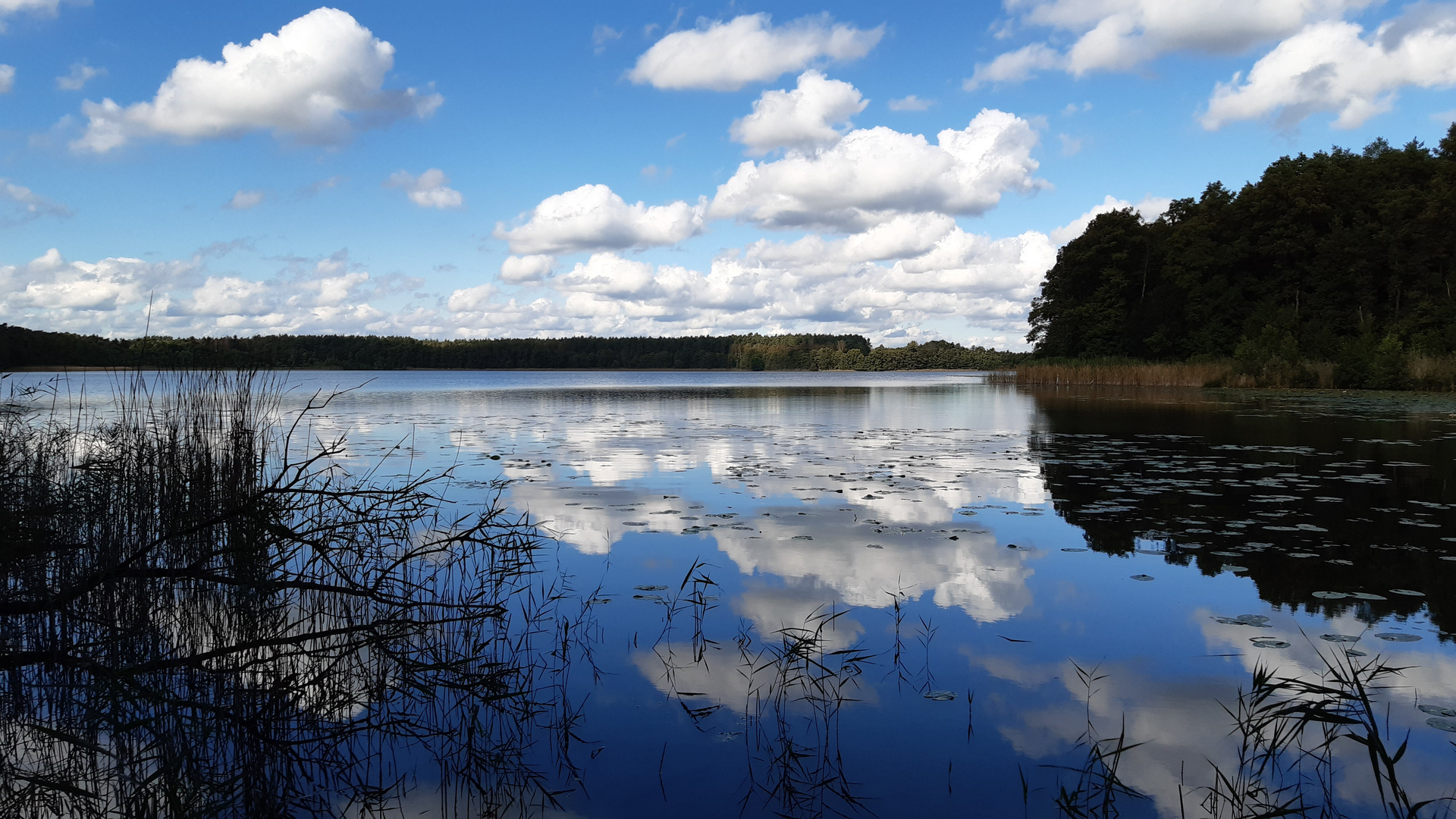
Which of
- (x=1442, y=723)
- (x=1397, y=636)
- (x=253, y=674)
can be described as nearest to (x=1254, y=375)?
(x=1397, y=636)

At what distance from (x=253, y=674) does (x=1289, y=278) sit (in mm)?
60612

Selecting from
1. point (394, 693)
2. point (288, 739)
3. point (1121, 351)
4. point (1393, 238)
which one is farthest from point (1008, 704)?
point (1121, 351)

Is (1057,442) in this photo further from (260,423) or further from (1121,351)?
(1121,351)

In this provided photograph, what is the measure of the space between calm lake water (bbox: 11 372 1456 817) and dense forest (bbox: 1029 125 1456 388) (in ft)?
101

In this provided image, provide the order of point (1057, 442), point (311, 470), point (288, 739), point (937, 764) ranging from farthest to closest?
point (1057, 442)
point (311, 470)
point (288, 739)
point (937, 764)

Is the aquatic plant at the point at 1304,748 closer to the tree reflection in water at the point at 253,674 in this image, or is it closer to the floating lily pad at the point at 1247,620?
the floating lily pad at the point at 1247,620

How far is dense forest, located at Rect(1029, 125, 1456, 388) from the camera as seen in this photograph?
133ft

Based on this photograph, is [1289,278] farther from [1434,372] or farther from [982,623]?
[982,623]

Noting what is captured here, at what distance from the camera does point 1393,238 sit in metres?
45.3

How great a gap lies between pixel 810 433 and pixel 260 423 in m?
14.2

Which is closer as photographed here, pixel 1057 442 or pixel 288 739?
pixel 288 739

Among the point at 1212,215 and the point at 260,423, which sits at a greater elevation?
the point at 1212,215

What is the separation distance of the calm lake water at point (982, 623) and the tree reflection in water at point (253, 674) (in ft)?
0.96

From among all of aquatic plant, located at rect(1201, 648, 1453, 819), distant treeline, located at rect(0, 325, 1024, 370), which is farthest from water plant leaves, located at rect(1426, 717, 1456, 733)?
distant treeline, located at rect(0, 325, 1024, 370)
